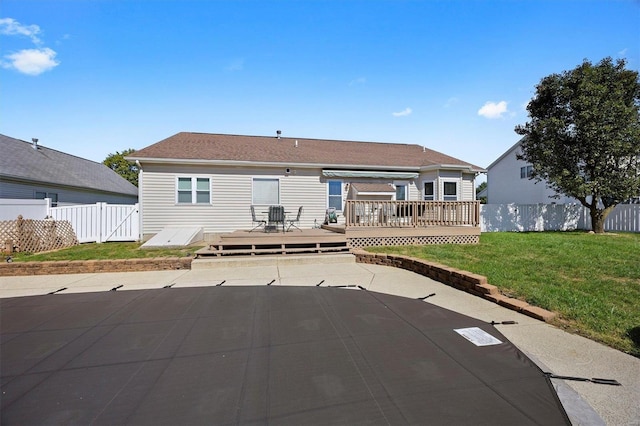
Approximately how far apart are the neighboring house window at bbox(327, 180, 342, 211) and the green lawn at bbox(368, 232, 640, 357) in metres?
3.97

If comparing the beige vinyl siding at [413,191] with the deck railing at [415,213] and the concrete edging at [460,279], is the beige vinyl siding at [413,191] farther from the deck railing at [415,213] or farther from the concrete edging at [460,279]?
the concrete edging at [460,279]

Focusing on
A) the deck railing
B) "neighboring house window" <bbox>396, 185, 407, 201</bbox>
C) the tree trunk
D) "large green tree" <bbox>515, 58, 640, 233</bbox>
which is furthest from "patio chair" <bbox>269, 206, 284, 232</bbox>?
the tree trunk

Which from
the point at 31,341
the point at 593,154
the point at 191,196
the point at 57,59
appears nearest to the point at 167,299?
the point at 31,341

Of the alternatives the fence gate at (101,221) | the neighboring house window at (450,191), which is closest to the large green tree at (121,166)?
the fence gate at (101,221)

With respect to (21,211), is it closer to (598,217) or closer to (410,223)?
(410,223)

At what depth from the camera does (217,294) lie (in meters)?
4.83

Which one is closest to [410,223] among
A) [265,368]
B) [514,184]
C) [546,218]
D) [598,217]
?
[265,368]

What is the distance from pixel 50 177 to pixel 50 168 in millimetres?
1695

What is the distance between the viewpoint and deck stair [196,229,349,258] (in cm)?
789

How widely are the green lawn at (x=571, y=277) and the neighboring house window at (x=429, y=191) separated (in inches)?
170

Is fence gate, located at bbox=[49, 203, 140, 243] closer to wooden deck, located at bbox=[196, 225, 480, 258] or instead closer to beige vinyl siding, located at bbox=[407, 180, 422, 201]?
wooden deck, located at bbox=[196, 225, 480, 258]

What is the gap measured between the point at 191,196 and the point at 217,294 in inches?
304

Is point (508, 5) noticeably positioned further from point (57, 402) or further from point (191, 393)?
point (57, 402)

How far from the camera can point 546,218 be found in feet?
49.7
